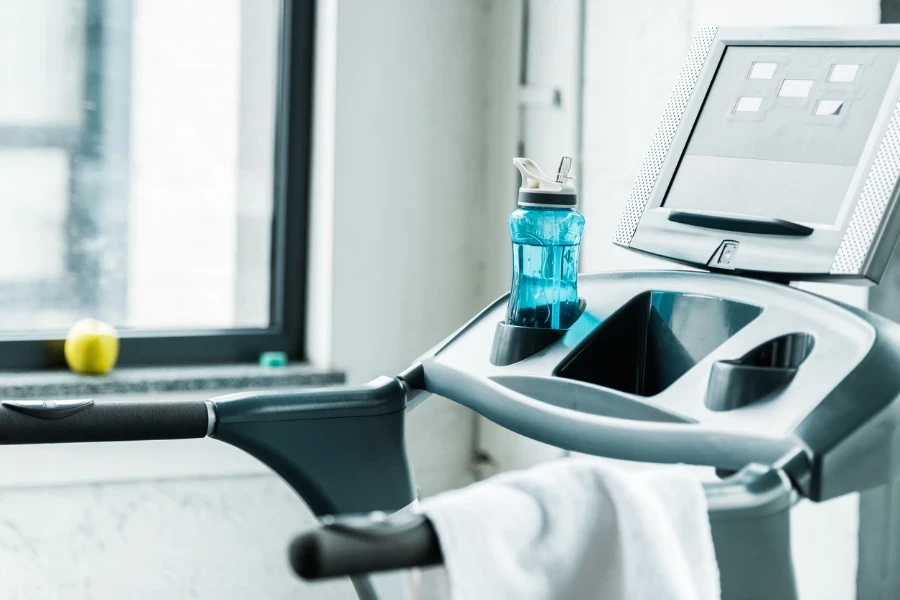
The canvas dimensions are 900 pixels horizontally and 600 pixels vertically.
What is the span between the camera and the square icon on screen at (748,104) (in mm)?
929

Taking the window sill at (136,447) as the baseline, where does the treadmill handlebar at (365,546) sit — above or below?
above

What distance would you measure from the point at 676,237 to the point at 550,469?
407 mm

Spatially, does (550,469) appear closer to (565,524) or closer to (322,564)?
(565,524)

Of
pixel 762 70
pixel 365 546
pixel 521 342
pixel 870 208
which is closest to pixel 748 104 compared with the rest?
pixel 762 70

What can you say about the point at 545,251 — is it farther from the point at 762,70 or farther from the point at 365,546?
the point at 365,546

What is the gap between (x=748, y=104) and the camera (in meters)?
0.94

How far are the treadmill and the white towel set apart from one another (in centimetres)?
4

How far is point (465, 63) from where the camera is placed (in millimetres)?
2016

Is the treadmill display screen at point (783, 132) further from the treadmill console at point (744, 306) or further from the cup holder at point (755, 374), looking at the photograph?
the cup holder at point (755, 374)

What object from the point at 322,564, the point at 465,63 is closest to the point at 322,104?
the point at 465,63

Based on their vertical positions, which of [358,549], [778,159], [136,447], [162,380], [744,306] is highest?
[778,159]

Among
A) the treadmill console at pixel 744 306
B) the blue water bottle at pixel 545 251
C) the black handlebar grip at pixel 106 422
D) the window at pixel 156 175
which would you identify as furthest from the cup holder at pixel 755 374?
the window at pixel 156 175

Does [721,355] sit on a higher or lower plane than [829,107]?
lower

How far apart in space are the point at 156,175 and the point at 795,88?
1437mm
